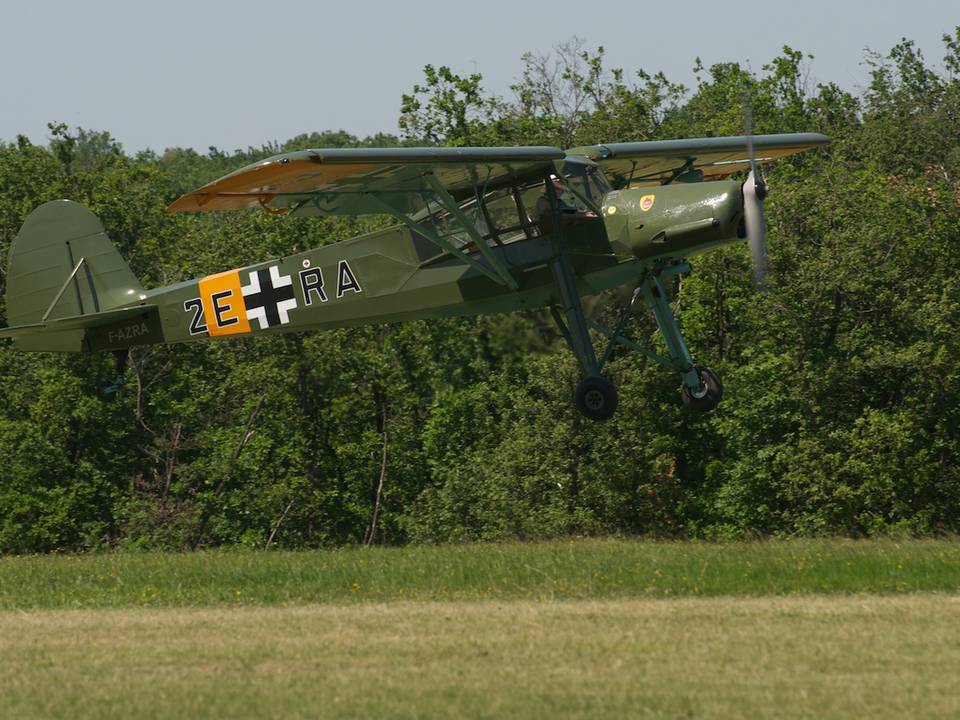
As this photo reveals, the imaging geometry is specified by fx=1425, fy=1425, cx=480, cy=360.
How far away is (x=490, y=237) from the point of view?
17.7 m

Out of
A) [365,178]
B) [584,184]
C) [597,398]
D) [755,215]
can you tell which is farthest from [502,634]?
[584,184]

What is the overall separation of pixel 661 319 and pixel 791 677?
8408mm

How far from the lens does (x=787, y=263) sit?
28.6 m

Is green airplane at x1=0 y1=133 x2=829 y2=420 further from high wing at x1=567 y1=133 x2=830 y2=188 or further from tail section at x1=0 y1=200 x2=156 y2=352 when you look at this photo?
tail section at x1=0 y1=200 x2=156 y2=352

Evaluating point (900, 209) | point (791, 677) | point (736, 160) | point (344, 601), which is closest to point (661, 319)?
point (736, 160)

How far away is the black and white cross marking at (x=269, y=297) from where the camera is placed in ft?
→ 63.2

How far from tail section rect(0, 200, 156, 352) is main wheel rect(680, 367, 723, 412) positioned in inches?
316

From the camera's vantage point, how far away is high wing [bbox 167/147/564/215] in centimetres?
1552

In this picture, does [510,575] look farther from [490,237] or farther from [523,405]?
[523,405]

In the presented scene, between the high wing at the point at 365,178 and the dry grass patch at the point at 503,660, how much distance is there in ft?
16.0

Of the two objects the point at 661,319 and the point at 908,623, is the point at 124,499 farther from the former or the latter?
the point at 908,623

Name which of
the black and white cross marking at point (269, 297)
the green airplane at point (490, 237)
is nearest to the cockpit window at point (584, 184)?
the green airplane at point (490, 237)

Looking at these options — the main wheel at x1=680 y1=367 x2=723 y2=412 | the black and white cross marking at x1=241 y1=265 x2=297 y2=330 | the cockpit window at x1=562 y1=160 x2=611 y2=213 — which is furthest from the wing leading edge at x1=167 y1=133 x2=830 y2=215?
the main wheel at x1=680 y1=367 x2=723 y2=412

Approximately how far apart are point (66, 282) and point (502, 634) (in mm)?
12030
